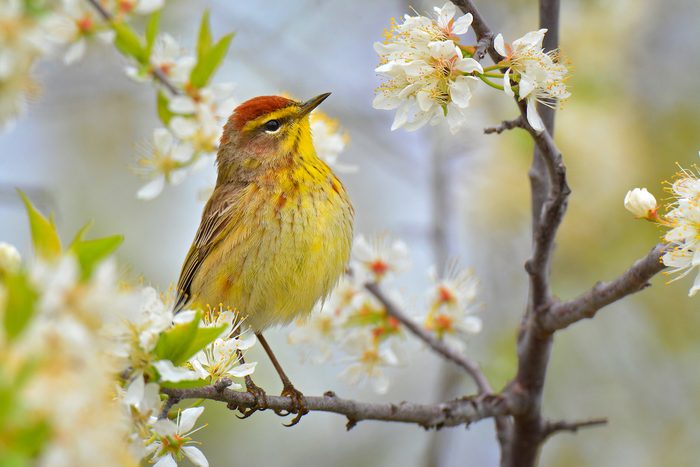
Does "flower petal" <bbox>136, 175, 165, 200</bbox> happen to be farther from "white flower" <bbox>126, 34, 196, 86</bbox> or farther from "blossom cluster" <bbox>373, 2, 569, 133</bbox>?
"blossom cluster" <bbox>373, 2, 569, 133</bbox>

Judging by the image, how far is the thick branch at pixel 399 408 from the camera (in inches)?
128

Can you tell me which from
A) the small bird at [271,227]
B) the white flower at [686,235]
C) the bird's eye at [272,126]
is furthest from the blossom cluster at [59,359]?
the bird's eye at [272,126]

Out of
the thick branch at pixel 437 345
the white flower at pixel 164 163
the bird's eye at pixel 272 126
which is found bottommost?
the thick branch at pixel 437 345

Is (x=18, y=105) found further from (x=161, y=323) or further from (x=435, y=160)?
(x=435, y=160)

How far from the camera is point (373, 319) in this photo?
14.8 ft

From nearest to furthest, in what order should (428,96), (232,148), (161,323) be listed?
(161,323), (428,96), (232,148)

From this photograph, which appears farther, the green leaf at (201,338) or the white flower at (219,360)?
the white flower at (219,360)

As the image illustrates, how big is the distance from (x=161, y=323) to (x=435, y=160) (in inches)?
150

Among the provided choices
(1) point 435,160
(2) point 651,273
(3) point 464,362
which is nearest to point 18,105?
(2) point 651,273

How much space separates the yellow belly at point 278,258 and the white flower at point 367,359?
32 cm

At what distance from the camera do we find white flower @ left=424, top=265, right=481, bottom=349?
448cm

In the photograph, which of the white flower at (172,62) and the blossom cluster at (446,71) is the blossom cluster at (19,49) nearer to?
the white flower at (172,62)

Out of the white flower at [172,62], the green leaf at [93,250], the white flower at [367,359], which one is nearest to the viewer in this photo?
the green leaf at [93,250]

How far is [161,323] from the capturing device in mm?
2625
